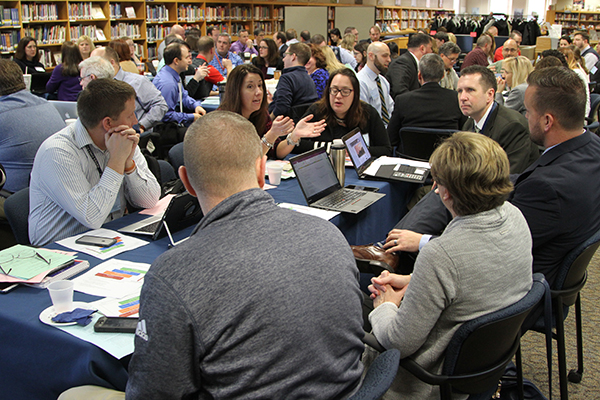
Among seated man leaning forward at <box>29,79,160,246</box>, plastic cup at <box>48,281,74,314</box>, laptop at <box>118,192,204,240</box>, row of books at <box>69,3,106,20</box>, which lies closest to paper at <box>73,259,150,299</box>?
plastic cup at <box>48,281,74,314</box>

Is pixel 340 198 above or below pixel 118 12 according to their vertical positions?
below

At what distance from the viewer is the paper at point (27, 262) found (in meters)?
1.77

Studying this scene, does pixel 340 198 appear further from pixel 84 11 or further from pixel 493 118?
pixel 84 11

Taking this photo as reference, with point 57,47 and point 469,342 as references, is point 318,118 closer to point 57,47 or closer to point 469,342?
point 469,342

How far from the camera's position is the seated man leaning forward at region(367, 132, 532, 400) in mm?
1448

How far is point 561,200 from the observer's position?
1.98 meters

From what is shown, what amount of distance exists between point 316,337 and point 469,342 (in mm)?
616

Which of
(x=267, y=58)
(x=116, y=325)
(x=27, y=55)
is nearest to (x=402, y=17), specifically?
(x=267, y=58)

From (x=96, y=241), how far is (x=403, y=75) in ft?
15.9

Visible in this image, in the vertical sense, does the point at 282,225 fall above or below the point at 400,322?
above

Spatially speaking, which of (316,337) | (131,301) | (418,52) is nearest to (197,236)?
(316,337)

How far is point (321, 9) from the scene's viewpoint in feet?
45.2

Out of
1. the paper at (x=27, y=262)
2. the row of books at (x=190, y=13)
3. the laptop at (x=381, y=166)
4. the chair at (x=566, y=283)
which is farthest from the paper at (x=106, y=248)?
the row of books at (x=190, y=13)

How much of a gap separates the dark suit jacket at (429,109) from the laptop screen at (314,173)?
1.63 metres
